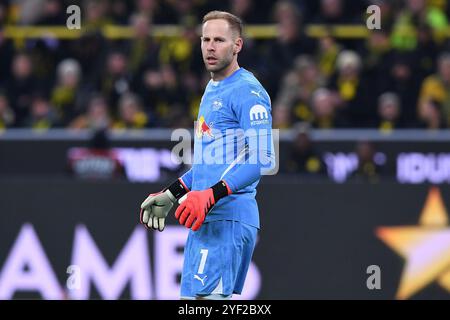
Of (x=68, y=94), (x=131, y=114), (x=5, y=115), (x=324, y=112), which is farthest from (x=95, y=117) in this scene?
(x=324, y=112)

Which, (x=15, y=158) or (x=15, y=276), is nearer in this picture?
(x=15, y=276)

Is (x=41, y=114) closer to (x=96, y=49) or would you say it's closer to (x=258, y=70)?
(x=96, y=49)

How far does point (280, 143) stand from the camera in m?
13.7

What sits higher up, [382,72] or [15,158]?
[382,72]

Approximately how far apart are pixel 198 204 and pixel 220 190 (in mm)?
165

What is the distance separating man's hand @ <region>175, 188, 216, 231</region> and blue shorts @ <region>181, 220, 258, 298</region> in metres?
0.31

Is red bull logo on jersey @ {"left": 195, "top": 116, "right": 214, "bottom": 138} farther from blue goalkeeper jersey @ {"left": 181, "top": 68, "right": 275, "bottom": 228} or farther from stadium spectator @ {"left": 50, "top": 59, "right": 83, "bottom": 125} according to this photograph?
stadium spectator @ {"left": 50, "top": 59, "right": 83, "bottom": 125}

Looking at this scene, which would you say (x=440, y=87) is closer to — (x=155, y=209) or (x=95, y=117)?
(x=95, y=117)

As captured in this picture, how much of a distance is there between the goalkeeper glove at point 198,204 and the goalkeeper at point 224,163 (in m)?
0.08
